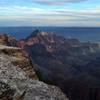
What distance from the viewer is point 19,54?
39125mm

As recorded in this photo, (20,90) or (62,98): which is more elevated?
(20,90)

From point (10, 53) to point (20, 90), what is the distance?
14.4m

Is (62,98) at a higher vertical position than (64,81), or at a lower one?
higher

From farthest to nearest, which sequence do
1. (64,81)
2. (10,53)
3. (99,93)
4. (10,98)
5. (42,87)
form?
(64,81) → (99,93) → (10,53) → (42,87) → (10,98)

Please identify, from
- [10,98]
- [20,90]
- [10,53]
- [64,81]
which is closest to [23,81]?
[20,90]

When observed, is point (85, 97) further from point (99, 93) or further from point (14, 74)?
point (14, 74)

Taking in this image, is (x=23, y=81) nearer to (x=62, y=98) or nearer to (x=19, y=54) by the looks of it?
(x=62, y=98)

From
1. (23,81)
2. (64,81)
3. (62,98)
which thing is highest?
(23,81)

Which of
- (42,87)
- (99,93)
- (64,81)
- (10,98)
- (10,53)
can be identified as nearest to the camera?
(10,98)

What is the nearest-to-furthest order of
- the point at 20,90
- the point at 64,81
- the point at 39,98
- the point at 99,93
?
the point at 20,90
the point at 39,98
the point at 99,93
the point at 64,81

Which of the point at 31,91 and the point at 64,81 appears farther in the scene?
the point at 64,81

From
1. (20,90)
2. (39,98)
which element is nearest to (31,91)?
(39,98)

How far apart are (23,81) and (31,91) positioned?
89 centimetres

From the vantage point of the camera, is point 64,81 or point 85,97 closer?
point 85,97
